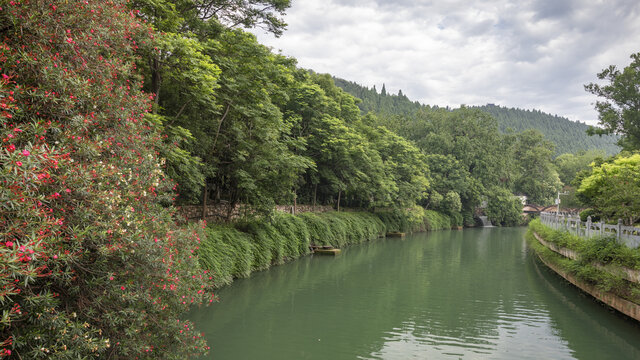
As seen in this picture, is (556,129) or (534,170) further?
(556,129)

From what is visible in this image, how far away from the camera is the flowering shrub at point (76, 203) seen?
3699 mm

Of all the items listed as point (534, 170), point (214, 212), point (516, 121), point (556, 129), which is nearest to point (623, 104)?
point (214, 212)

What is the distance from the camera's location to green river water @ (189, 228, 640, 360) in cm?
933

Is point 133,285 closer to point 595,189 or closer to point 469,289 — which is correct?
point 469,289

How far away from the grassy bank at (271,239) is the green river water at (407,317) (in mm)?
693

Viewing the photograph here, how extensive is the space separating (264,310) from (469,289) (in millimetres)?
8739

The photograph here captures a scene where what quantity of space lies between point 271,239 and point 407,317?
28.4 feet

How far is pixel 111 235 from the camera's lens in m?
4.58

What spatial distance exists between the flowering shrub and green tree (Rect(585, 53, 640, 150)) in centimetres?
3080

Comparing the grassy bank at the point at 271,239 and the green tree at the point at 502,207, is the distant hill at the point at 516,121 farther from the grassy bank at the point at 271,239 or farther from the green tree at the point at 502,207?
the grassy bank at the point at 271,239

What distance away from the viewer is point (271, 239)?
1912cm

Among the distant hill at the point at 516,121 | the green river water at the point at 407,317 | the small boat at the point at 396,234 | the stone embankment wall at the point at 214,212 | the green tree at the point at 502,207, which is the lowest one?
the green river water at the point at 407,317

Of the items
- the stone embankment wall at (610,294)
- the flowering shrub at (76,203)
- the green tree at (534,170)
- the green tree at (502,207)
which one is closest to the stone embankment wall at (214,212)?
the flowering shrub at (76,203)

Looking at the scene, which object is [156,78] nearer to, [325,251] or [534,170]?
[325,251]
